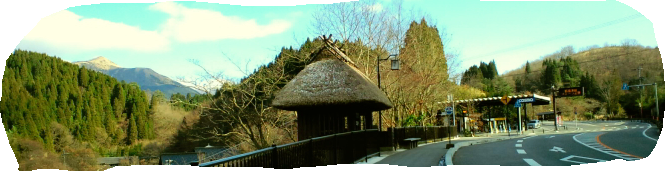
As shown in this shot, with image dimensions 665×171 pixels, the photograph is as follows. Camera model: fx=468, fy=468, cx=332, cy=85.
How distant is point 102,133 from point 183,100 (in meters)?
9.41

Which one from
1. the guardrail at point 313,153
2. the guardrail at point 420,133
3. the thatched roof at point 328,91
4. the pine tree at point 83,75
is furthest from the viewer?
the guardrail at point 420,133

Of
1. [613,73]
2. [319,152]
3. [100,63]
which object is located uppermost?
[100,63]

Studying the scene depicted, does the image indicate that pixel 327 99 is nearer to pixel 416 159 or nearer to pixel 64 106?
pixel 416 159

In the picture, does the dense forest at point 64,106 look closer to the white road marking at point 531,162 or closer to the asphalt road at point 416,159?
the asphalt road at point 416,159

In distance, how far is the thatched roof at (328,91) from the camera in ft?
35.7

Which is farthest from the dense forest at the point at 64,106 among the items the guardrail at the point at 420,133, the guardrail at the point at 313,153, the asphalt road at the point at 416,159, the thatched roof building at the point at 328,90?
the guardrail at the point at 420,133

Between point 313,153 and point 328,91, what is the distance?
3462 millimetres

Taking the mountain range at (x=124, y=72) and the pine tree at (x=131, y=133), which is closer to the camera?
the mountain range at (x=124, y=72)

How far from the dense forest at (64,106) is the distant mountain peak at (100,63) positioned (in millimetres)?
234

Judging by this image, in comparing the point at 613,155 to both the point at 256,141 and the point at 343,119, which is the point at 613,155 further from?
the point at 256,141

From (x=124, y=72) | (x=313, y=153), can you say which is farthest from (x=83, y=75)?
(x=313, y=153)

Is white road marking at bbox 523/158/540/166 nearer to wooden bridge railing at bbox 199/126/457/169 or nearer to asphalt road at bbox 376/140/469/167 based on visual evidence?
asphalt road at bbox 376/140/469/167

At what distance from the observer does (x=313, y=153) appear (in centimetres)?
764

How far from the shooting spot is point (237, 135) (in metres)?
22.2
